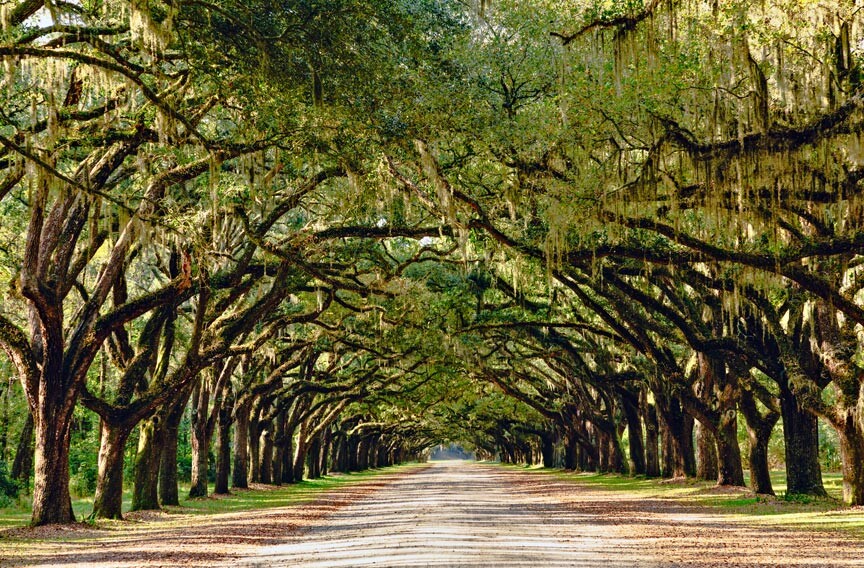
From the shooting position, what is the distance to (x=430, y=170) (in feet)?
46.4

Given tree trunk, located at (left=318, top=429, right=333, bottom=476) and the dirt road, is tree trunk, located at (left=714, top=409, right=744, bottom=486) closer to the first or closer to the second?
the dirt road

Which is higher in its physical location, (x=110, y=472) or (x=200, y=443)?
(x=200, y=443)

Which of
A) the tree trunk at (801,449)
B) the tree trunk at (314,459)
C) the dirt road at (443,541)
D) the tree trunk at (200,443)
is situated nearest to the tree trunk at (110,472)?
the dirt road at (443,541)

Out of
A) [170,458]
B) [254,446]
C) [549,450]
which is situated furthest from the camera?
[549,450]

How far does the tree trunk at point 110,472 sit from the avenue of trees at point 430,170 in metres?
0.05

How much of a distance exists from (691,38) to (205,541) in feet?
35.7

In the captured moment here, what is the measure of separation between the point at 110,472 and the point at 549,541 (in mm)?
9640

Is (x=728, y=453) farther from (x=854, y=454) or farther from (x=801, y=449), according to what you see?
(x=854, y=454)

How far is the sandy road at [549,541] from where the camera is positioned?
34.6 feet

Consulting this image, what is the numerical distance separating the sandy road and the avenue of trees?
387cm

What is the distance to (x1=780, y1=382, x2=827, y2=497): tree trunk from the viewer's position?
19469 mm

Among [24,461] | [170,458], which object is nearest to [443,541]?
[170,458]

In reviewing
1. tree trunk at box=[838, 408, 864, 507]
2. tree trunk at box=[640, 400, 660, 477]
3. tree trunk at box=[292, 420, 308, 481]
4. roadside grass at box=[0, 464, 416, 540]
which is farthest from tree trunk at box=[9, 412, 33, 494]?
tree trunk at box=[838, 408, 864, 507]

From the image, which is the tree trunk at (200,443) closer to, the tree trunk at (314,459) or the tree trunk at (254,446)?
the tree trunk at (254,446)
